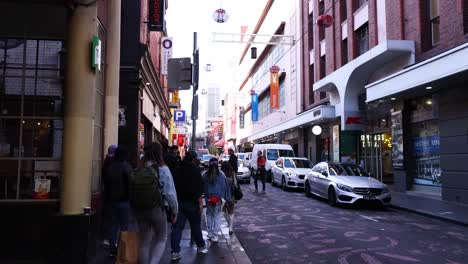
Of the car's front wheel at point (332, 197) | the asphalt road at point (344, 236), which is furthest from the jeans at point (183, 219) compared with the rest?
the car's front wheel at point (332, 197)

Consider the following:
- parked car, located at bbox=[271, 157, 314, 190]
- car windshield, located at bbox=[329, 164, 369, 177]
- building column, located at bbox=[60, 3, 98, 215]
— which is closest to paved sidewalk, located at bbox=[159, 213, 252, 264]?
building column, located at bbox=[60, 3, 98, 215]

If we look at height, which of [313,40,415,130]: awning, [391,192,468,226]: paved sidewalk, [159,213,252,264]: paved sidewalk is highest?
[313,40,415,130]: awning

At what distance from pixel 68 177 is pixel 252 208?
8.45 meters

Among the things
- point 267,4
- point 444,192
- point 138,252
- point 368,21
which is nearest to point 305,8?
point 368,21

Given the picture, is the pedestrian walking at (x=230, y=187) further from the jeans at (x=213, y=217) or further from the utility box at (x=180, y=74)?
the utility box at (x=180, y=74)

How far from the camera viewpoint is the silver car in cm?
1445

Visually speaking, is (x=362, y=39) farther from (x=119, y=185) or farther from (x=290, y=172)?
(x=119, y=185)

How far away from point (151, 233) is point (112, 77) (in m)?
4.09

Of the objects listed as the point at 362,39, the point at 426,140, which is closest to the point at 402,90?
the point at 426,140

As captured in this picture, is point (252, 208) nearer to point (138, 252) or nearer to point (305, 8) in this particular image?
point (138, 252)

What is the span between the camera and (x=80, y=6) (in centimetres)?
715

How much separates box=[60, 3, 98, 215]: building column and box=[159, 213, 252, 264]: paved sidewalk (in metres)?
1.72

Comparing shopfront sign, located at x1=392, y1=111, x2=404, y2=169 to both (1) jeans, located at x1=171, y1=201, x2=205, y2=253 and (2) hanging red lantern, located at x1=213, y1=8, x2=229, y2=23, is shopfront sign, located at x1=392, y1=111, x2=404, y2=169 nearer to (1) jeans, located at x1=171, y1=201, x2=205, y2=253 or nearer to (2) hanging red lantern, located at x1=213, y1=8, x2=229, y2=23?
(2) hanging red lantern, located at x1=213, y1=8, x2=229, y2=23

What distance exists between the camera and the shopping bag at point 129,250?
18.8 ft
